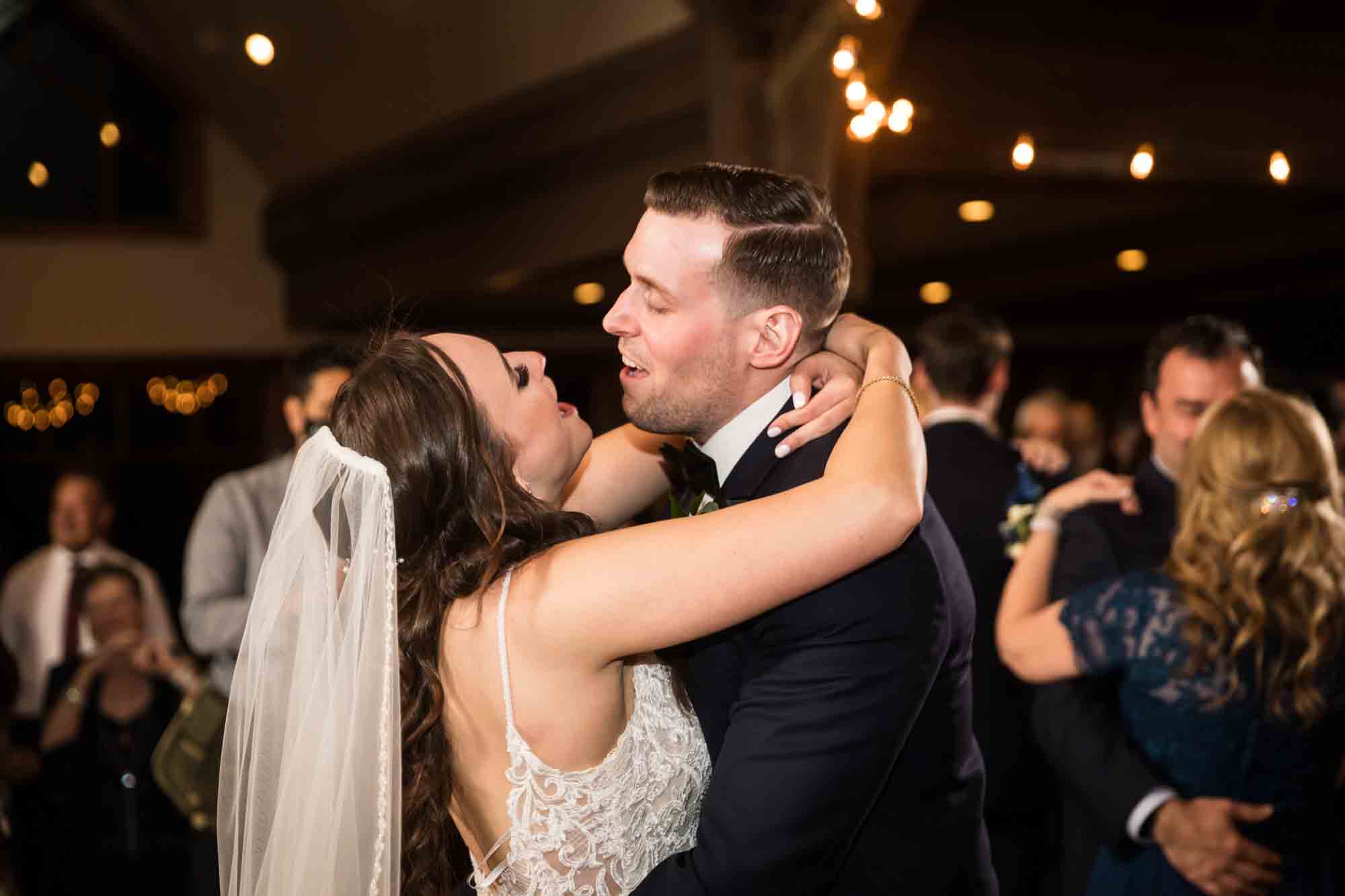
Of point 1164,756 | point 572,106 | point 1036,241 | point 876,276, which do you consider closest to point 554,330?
point 876,276

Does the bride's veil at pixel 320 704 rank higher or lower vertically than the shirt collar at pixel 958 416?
lower

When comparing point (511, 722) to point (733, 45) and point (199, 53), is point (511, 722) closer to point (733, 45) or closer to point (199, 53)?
point (733, 45)

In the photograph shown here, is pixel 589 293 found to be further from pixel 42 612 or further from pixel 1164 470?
pixel 1164 470

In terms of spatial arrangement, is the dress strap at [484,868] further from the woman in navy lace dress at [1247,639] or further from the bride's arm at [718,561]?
the woman in navy lace dress at [1247,639]

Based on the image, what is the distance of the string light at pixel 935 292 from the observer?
9133 millimetres

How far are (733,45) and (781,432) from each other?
2496 mm

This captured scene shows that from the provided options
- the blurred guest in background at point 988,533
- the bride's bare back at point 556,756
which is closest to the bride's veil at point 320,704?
the bride's bare back at point 556,756

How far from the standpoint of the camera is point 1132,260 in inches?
324

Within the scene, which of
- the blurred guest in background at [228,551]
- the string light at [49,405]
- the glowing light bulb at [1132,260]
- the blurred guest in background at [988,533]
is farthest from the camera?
the string light at [49,405]

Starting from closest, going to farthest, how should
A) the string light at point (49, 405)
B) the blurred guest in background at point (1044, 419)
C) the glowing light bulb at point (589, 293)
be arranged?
the blurred guest in background at point (1044, 419)
the glowing light bulb at point (589, 293)
the string light at point (49, 405)

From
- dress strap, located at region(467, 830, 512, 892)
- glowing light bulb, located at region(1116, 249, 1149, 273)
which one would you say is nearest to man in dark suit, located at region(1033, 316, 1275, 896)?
dress strap, located at region(467, 830, 512, 892)

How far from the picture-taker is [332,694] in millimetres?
1725

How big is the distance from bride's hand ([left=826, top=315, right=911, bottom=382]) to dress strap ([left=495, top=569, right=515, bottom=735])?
2.08 ft

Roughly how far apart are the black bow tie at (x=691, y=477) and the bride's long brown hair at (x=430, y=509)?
222 mm
